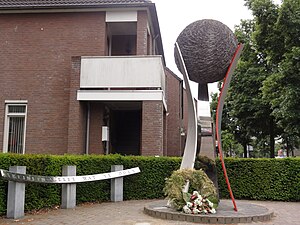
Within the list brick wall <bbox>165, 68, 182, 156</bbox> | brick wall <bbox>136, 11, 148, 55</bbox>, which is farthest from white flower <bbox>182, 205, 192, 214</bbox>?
brick wall <bbox>165, 68, 182, 156</bbox>

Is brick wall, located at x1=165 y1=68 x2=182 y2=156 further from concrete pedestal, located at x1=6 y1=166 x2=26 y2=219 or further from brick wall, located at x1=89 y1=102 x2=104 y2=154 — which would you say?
concrete pedestal, located at x1=6 y1=166 x2=26 y2=219

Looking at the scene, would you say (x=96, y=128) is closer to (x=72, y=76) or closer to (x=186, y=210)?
(x=72, y=76)

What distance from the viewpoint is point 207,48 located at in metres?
8.86

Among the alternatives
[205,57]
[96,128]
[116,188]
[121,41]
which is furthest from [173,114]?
[205,57]

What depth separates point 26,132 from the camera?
14.7m

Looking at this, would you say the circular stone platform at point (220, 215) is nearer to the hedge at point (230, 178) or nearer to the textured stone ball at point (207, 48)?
the hedge at point (230, 178)

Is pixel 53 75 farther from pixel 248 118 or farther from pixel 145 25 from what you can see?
pixel 248 118

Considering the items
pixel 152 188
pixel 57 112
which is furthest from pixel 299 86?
pixel 57 112

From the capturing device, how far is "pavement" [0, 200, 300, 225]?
7266mm

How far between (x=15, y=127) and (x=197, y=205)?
1015 cm

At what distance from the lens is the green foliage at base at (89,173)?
839 cm

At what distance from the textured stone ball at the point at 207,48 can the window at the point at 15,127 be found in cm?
875

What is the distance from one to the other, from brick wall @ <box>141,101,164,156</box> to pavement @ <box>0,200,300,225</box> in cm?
358

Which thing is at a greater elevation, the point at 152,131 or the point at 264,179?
the point at 152,131
